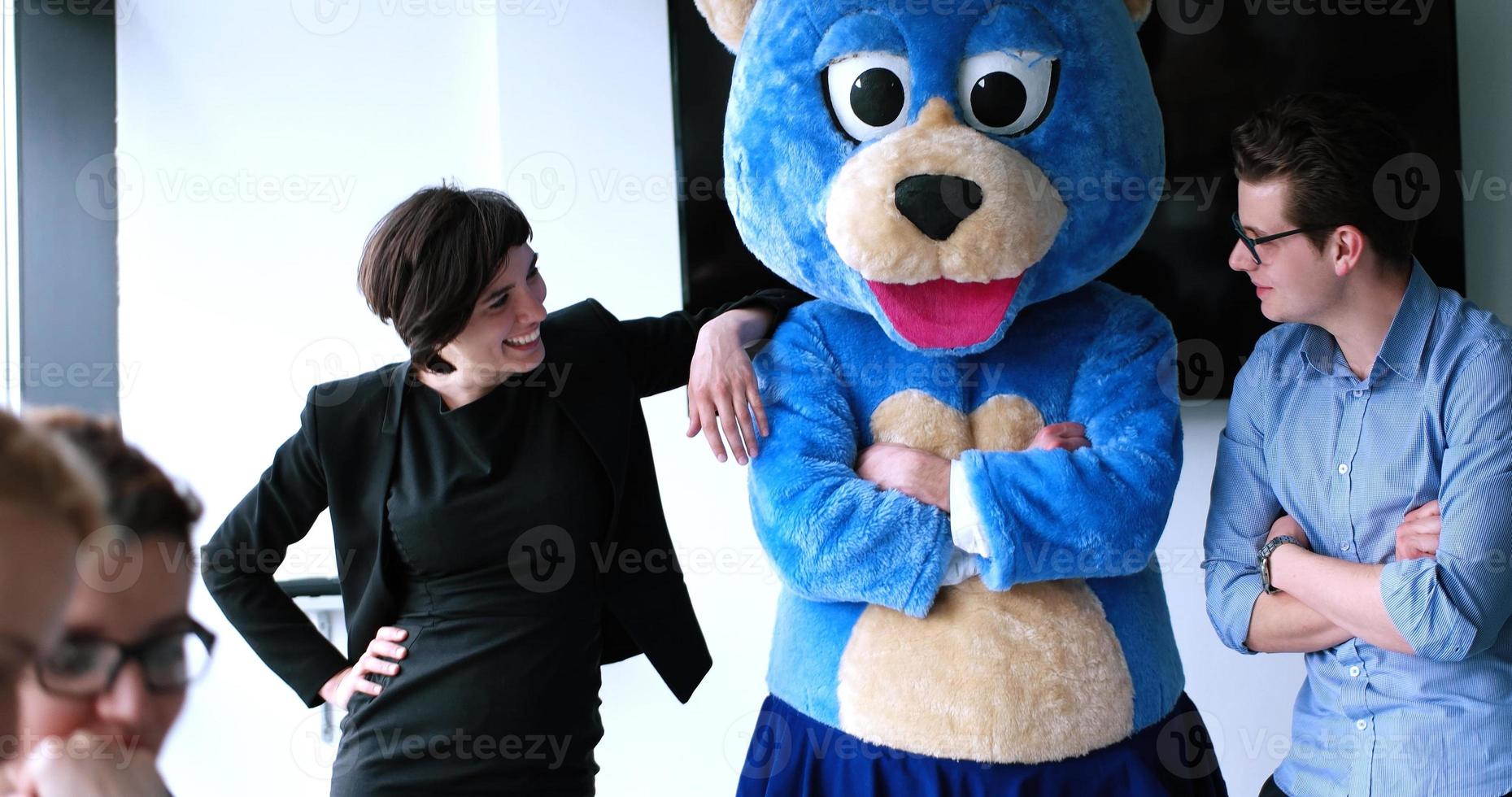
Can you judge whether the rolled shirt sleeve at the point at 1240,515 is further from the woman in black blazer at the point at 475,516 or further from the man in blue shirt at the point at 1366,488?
the woman in black blazer at the point at 475,516

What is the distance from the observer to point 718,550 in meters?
2.79

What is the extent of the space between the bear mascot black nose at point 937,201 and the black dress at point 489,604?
591mm

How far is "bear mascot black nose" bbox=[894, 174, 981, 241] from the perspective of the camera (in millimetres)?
1427

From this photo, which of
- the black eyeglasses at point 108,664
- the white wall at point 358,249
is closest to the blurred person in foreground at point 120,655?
the black eyeglasses at point 108,664

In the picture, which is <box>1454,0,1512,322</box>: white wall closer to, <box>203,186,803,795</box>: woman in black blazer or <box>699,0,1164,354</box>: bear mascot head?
<box>699,0,1164,354</box>: bear mascot head

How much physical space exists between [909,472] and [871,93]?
1.55 ft

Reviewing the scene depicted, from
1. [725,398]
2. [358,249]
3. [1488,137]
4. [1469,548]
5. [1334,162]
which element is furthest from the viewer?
[358,249]

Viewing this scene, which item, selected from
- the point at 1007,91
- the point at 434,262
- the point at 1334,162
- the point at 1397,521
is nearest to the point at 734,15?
the point at 1007,91

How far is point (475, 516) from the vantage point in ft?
5.45

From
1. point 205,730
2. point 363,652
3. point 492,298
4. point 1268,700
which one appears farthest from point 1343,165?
point 205,730

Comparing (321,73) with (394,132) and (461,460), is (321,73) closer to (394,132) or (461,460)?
(394,132)

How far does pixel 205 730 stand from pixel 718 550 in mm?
1194

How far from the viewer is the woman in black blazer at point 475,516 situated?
5.40 feet

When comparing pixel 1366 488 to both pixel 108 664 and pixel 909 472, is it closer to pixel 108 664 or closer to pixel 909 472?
pixel 909 472
